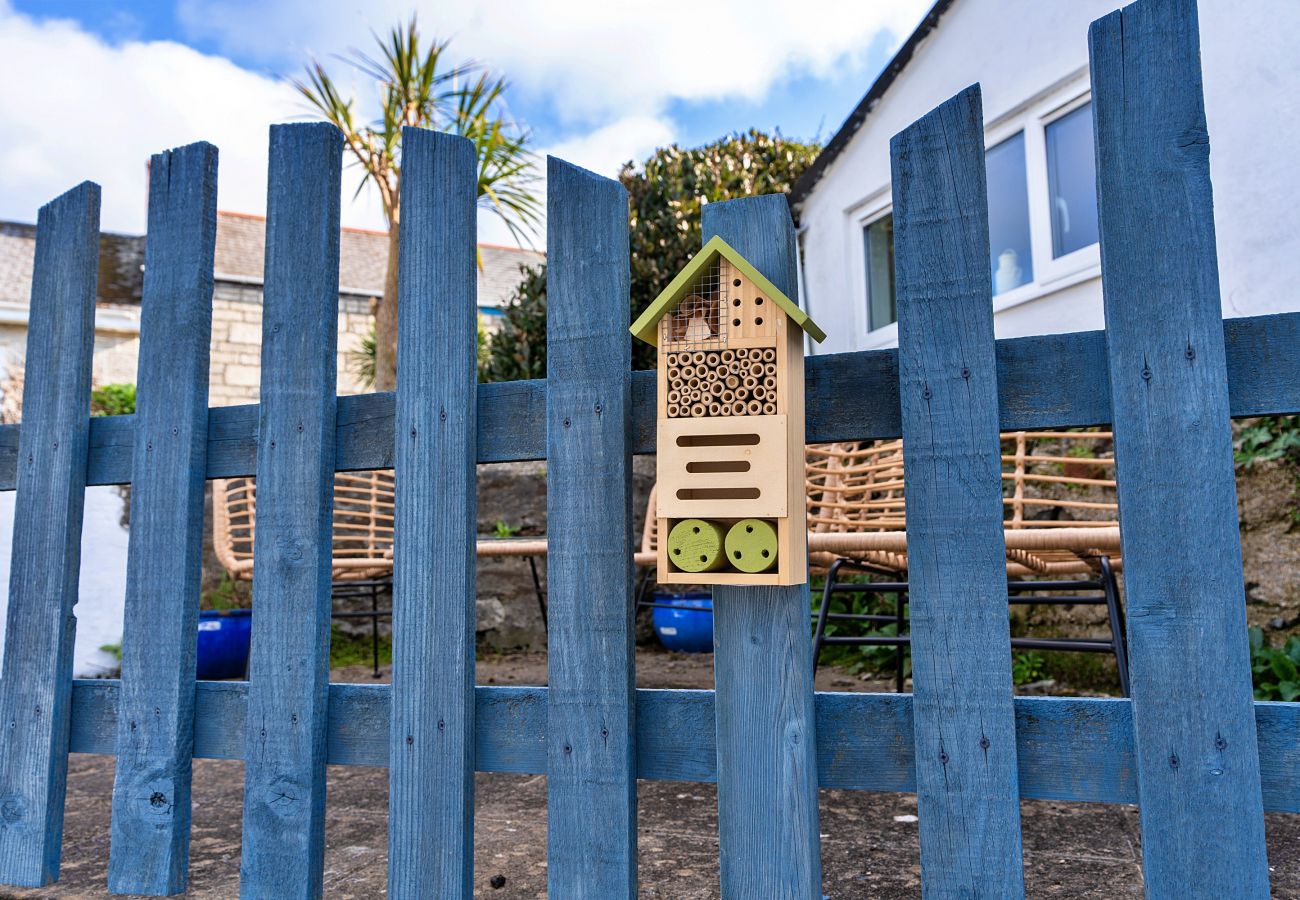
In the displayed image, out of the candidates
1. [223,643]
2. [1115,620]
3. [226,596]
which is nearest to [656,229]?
[226,596]

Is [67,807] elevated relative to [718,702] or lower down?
lower down

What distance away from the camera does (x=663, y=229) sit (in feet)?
21.1

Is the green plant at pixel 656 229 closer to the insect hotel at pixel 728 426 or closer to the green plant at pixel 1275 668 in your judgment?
the green plant at pixel 1275 668

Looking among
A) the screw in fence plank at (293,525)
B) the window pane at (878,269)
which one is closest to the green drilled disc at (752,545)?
the screw in fence plank at (293,525)

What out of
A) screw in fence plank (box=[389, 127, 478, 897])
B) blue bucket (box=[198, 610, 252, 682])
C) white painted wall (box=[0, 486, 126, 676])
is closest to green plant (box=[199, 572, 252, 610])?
white painted wall (box=[0, 486, 126, 676])

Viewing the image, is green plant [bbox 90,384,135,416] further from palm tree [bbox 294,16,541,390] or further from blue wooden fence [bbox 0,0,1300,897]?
blue wooden fence [bbox 0,0,1300,897]

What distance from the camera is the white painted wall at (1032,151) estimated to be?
11.5 feet

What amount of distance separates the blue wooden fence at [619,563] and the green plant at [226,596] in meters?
3.18

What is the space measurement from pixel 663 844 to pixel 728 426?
1.17 m

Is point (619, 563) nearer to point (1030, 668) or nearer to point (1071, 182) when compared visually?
point (1030, 668)

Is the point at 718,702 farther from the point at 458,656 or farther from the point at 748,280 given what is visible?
the point at 748,280

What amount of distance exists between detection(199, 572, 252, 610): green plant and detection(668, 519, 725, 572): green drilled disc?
14.0 feet

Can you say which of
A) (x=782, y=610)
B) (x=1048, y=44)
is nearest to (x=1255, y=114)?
(x=1048, y=44)

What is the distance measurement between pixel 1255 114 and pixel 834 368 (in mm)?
3385
